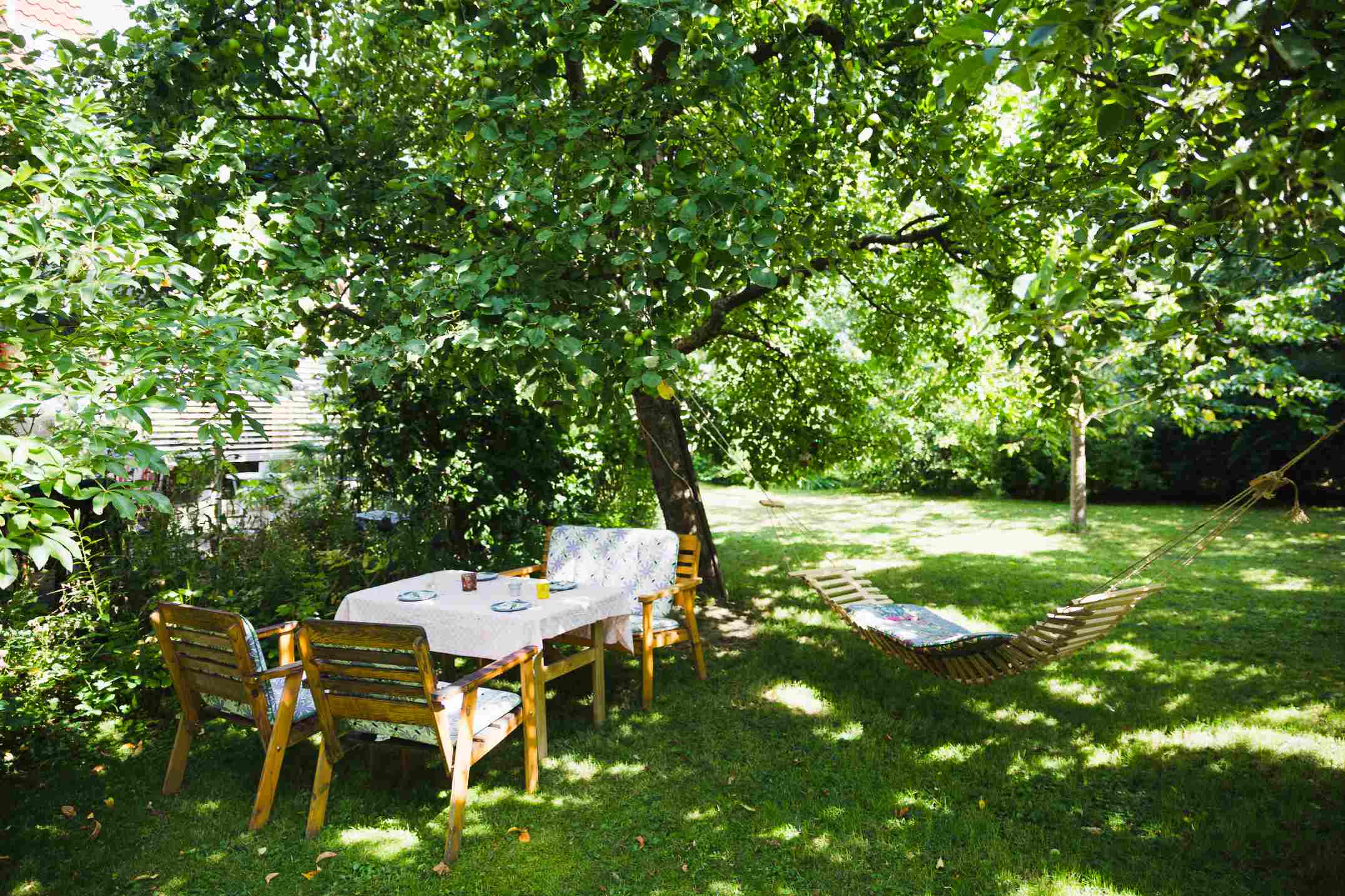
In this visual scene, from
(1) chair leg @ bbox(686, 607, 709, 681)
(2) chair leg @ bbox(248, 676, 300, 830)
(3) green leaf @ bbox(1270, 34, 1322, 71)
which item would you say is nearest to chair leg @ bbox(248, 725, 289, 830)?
(2) chair leg @ bbox(248, 676, 300, 830)

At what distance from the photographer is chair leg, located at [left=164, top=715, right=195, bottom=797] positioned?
3.79 meters

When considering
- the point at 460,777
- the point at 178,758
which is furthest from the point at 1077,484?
the point at 178,758

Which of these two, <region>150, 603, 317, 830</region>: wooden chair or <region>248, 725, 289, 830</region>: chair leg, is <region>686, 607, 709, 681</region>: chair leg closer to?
<region>150, 603, 317, 830</region>: wooden chair

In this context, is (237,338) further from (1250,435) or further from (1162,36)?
(1250,435)

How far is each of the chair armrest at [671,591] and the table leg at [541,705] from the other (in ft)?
2.72

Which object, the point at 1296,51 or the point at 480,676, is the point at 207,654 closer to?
the point at 480,676

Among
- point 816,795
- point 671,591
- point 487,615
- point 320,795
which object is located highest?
point 487,615

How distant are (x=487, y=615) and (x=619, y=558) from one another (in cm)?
173

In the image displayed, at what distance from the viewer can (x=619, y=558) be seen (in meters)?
5.63

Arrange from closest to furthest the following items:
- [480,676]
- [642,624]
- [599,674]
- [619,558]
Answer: [480,676] < [599,674] < [642,624] < [619,558]

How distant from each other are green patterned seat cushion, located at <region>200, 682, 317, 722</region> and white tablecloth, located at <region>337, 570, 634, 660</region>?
58 centimetres

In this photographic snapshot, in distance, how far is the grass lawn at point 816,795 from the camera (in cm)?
308

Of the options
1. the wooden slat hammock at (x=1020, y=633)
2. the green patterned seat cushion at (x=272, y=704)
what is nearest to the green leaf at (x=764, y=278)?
the wooden slat hammock at (x=1020, y=633)

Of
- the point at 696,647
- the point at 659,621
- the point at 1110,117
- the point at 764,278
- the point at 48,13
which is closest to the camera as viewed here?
the point at 1110,117
